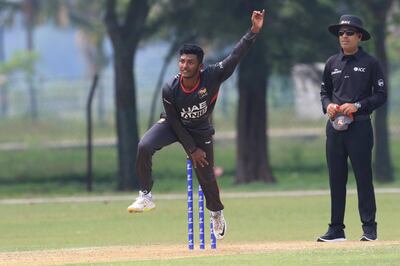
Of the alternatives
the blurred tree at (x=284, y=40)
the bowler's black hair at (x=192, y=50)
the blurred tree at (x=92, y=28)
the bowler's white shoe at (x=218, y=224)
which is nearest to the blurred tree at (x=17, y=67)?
the blurred tree at (x=92, y=28)

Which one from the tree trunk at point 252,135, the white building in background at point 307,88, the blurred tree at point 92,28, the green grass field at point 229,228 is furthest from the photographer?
the blurred tree at point 92,28

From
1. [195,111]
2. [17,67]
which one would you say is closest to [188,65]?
[195,111]

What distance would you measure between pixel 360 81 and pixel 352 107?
1.22ft

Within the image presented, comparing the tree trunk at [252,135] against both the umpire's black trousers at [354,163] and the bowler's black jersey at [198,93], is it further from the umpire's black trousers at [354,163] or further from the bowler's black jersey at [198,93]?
the bowler's black jersey at [198,93]

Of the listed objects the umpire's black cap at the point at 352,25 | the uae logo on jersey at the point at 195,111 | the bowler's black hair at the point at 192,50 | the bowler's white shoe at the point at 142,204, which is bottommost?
the bowler's white shoe at the point at 142,204

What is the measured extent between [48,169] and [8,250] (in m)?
20.5

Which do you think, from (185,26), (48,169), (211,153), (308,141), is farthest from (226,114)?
(211,153)

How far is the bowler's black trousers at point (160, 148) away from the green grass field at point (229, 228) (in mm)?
722

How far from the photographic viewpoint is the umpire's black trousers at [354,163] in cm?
1465

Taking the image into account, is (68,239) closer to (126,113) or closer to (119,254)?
(119,254)

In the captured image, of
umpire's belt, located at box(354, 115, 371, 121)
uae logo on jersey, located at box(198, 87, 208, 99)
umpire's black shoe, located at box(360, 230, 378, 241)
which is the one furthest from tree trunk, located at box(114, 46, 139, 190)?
uae logo on jersey, located at box(198, 87, 208, 99)

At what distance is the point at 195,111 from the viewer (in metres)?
14.1

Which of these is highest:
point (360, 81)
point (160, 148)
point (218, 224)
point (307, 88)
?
point (360, 81)

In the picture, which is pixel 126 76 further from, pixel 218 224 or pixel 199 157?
pixel 199 157
